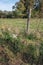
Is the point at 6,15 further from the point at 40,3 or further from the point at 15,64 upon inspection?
the point at 15,64

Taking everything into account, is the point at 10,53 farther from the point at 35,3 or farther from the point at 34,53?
the point at 35,3

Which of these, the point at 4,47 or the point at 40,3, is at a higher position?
the point at 40,3

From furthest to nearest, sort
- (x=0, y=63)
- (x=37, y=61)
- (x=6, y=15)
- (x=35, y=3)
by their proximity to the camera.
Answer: (x=6, y=15) → (x=35, y=3) → (x=37, y=61) → (x=0, y=63)

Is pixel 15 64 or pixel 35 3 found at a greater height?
pixel 35 3

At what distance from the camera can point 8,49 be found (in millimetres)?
10547

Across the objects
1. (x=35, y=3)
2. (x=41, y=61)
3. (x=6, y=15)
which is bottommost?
(x=6, y=15)

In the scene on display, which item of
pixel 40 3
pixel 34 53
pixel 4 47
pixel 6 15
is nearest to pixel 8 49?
pixel 4 47

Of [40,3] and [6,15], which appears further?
[6,15]

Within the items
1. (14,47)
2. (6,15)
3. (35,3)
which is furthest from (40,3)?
(6,15)

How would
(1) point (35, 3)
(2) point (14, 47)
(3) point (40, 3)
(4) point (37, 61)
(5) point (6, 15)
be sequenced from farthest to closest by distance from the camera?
1. (5) point (6, 15)
2. (1) point (35, 3)
3. (3) point (40, 3)
4. (2) point (14, 47)
5. (4) point (37, 61)

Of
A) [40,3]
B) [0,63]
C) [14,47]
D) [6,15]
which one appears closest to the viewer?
[0,63]

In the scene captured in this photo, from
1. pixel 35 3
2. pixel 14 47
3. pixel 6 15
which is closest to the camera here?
pixel 14 47

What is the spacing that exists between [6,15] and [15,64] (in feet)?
69.2

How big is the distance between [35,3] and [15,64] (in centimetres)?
466
